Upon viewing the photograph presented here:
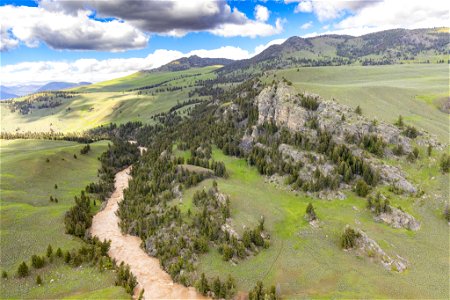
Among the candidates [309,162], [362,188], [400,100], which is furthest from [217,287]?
[400,100]

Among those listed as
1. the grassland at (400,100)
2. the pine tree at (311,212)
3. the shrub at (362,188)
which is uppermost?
the grassland at (400,100)

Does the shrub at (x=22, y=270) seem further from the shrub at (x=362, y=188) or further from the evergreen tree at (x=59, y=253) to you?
the shrub at (x=362, y=188)

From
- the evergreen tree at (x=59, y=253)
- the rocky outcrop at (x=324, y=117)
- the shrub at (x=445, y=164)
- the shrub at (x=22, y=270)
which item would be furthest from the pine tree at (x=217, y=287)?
the shrub at (x=445, y=164)

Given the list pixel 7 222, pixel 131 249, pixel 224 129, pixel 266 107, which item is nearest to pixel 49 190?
pixel 7 222

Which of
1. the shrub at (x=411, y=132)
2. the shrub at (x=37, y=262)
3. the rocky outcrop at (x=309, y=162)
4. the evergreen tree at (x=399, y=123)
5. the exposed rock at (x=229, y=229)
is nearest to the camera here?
the shrub at (x=37, y=262)

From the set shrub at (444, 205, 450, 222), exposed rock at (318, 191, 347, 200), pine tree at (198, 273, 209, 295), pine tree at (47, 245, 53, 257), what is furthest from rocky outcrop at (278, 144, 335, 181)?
pine tree at (47, 245, 53, 257)

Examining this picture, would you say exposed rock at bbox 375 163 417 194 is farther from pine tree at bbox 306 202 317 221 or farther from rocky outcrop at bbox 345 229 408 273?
pine tree at bbox 306 202 317 221

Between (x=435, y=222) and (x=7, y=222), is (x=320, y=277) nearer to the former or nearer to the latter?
(x=435, y=222)
